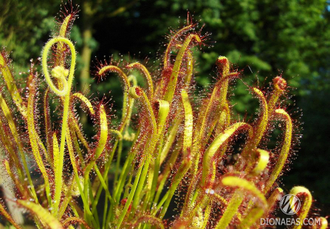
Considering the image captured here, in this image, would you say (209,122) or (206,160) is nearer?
(206,160)

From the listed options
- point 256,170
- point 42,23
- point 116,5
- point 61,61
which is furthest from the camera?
point 116,5

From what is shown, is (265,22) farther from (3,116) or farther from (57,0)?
(3,116)

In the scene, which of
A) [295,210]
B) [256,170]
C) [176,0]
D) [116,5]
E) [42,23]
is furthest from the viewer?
[116,5]

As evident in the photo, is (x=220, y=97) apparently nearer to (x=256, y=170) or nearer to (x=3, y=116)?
(x=256, y=170)

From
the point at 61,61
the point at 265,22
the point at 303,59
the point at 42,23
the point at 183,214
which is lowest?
the point at 183,214

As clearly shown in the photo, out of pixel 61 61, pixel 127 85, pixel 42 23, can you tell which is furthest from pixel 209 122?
pixel 42 23

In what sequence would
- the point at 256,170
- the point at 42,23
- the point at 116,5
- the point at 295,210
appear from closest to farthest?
the point at 256,170 < the point at 295,210 < the point at 42,23 < the point at 116,5

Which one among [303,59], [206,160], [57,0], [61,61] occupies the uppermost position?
[303,59]

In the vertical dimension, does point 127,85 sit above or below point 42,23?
below

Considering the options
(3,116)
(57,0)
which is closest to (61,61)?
(3,116)
